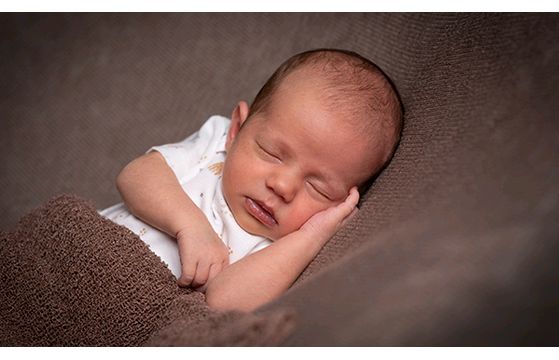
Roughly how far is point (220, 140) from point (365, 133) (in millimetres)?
307

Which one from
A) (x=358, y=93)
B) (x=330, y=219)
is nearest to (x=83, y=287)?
(x=330, y=219)

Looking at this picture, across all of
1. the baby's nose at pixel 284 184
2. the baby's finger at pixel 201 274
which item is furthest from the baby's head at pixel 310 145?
the baby's finger at pixel 201 274

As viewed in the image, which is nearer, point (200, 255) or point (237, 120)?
point (200, 255)

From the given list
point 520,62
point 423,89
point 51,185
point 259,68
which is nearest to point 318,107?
point 423,89

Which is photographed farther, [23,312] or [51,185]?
[51,185]

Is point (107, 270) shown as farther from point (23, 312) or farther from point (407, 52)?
point (407, 52)

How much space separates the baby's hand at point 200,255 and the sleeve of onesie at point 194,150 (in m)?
0.16

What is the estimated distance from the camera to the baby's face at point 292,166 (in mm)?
958

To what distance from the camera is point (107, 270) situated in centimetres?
88

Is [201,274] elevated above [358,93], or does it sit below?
below

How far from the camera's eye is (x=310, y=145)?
37.7 inches

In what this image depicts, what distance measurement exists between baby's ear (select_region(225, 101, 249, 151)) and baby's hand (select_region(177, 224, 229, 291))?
0.19m

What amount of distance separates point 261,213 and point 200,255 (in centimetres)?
12

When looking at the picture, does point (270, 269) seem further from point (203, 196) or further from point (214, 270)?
point (203, 196)
